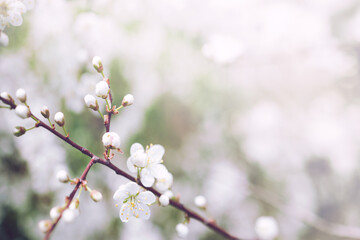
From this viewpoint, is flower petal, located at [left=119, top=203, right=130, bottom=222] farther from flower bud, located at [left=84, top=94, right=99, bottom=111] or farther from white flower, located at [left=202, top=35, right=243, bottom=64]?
white flower, located at [left=202, top=35, right=243, bottom=64]

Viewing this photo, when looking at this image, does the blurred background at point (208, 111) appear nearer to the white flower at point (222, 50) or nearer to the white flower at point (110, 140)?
the white flower at point (222, 50)

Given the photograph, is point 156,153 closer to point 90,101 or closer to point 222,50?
point 90,101

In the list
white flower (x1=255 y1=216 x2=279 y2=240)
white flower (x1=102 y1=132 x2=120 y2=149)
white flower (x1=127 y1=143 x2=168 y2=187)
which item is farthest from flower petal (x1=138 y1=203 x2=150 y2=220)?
white flower (x1=255 y1=216 x2=279 y2=240)

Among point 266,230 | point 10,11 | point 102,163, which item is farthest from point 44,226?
point 266,230

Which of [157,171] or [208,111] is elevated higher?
[208,111]

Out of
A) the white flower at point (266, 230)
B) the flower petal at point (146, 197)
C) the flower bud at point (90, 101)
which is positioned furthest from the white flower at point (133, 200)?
the white flower at point (266, 230)
